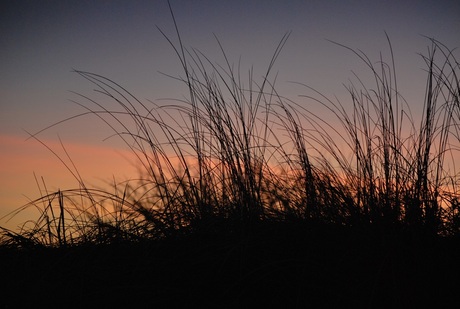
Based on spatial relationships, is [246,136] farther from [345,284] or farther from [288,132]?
[345,284]

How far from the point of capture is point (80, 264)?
5.78 ft

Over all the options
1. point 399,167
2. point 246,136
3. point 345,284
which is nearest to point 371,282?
point 345,284

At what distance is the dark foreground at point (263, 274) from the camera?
4.67ft

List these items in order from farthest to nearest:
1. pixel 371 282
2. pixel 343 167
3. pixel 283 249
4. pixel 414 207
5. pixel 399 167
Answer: pixel 343 167 → pixel 399 167 → pixel 414 207 → pixel 283 249 → pixel 371 282

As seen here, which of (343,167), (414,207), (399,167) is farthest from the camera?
(343,167)

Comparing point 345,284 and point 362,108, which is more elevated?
point 362,108

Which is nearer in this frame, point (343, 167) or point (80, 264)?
point (80, 264)

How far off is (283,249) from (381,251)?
1.04 ft

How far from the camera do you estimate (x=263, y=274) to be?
153cm

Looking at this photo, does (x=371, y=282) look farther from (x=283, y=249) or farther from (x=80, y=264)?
(x=80, y=264)

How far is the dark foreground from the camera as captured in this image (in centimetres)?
142

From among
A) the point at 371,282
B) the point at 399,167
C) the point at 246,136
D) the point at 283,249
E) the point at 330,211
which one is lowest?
the point at 371,282

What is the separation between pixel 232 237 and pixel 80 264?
557 mm

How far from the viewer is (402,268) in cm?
147
